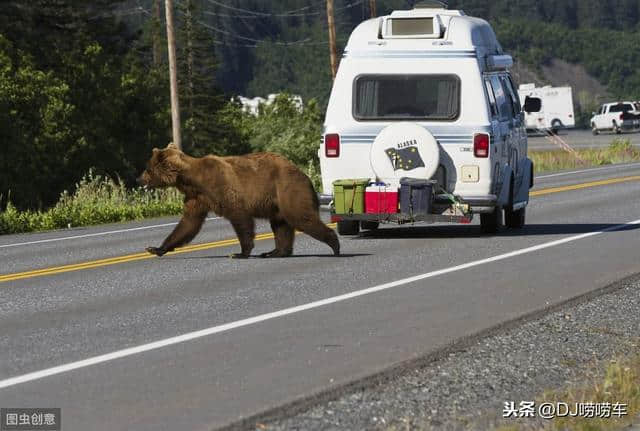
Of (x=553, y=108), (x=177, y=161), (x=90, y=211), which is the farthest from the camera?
(x=553, y=108)

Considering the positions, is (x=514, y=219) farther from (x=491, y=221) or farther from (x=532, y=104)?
(x=532, y=104)

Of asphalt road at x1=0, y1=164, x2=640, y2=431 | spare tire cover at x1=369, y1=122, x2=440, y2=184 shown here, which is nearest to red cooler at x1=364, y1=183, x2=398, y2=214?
spare tire cover at x1=369, y1=122, x2=440, y2=184

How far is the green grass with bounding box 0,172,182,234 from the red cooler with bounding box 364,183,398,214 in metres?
7.19

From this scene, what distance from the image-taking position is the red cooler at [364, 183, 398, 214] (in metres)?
17.2

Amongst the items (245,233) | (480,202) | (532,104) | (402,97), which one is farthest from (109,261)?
(532,104)

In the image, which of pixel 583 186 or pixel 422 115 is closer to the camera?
pixel 422 115

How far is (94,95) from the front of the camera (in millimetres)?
44844

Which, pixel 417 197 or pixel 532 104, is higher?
pixel 532 104

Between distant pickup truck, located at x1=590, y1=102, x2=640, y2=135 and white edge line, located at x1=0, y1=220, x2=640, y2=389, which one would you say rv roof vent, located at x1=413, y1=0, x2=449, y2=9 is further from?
distant pickup truck, located at x1=590, y1=102, x2=640, y2=135

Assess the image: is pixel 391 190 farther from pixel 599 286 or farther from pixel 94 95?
pixel 94 95

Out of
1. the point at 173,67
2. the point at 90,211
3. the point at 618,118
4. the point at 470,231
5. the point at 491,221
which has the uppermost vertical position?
the point at 173,67

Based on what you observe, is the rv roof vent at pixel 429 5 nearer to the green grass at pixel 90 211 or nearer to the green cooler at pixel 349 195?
the green cooler at pixel 349 195

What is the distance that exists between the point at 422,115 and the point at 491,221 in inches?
68.4

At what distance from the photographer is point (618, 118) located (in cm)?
8344
